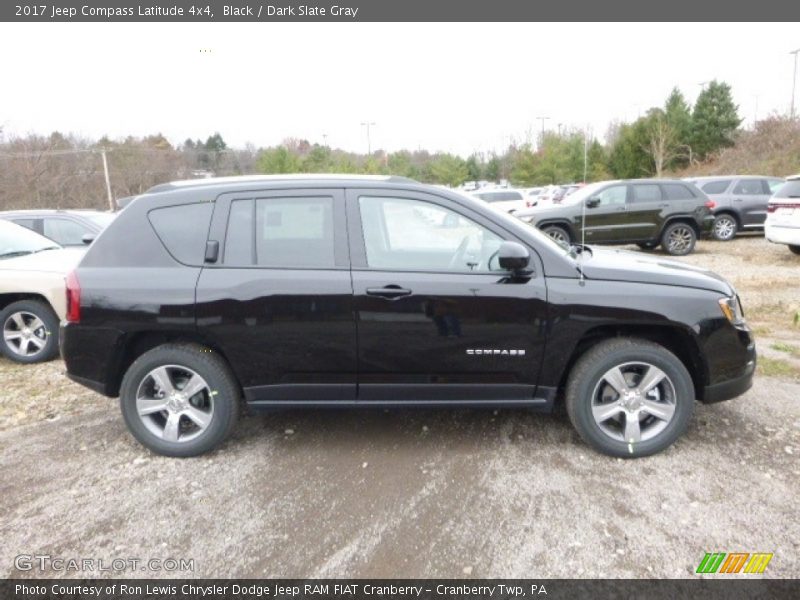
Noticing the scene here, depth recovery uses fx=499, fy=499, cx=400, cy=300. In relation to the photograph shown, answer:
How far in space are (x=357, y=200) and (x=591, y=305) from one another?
162cm

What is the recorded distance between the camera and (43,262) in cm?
538

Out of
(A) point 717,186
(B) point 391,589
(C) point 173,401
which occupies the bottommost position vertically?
(B) point 391,589

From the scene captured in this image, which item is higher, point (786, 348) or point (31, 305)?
point (31, 305)

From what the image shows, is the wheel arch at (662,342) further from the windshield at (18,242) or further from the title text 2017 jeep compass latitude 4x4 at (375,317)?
the windshield at (18,242)

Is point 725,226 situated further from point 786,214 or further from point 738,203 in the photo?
point 786,214

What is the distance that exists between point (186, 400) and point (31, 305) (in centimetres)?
313

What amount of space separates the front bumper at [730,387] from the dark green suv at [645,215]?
7.76 metres

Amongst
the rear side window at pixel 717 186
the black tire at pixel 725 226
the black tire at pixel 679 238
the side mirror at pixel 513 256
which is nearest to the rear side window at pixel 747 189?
the rear side window at pixel 717 186

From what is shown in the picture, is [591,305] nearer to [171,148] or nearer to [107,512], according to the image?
[107,512]

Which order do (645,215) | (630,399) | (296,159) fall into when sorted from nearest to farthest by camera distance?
(630,399)
(645,215)
(296,159)

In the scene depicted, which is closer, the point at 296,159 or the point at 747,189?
the point at 747,189

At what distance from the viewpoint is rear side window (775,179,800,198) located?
29.3 feet

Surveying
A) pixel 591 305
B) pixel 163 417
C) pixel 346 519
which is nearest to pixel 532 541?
pixel 346 519

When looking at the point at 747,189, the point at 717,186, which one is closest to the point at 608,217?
the point at 717,186
